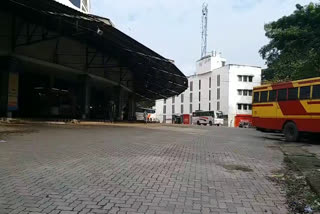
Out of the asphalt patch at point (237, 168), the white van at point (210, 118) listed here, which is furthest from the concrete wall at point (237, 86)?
the asphalt patch at point (237, 168)

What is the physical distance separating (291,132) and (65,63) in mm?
18148

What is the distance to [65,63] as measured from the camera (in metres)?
27.6

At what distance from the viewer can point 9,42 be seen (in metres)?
21.8

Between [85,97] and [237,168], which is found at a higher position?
[85,97]

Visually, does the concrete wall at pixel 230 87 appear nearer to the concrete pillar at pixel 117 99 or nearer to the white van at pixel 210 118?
the white van at pixel 210 118

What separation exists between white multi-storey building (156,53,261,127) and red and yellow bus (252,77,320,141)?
45.3 meters

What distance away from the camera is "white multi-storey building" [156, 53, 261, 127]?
6488 cm

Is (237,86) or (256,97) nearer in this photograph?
(256,97)

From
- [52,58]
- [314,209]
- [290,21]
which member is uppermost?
[290,21]

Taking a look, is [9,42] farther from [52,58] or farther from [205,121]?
[205,121]

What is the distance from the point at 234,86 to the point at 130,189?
61261 mm

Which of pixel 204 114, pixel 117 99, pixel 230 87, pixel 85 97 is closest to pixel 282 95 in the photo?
pixel 85 97

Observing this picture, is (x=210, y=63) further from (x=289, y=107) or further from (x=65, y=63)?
(x=289, y=107)

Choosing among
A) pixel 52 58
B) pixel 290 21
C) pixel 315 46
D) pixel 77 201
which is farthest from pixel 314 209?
pixel 52 58
